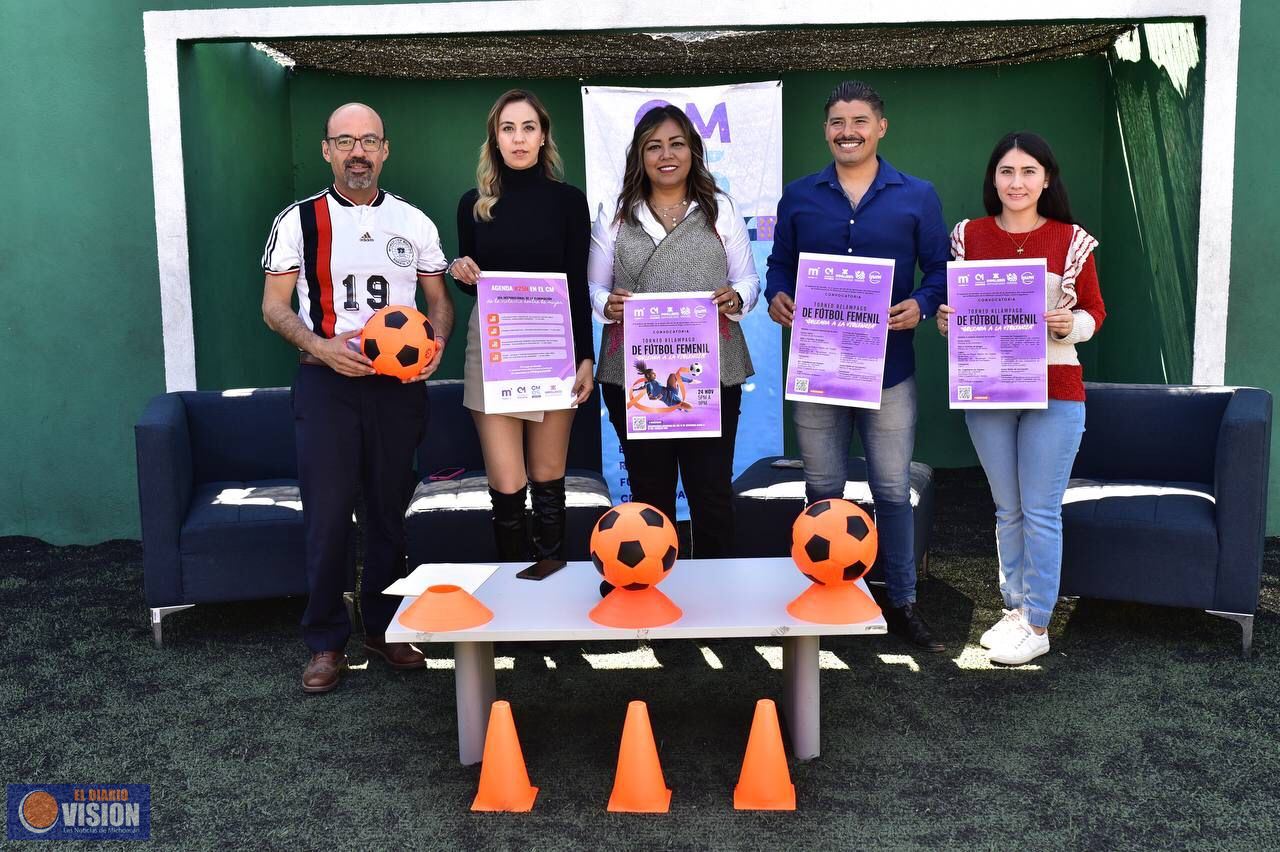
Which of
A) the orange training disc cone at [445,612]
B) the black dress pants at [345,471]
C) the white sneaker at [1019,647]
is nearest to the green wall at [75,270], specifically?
the black dress pants at [345,471]

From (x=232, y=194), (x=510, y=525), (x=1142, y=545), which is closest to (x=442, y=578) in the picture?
(x=510, y=525)

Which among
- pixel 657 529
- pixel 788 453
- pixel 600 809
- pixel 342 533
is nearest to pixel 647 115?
pixel 657 529

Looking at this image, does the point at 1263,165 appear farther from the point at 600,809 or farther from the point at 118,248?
the point at 118,248

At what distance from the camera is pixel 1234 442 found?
11.2 feet

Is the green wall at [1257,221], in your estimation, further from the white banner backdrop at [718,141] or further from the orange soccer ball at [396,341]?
the orange soccer ball at [396,341]

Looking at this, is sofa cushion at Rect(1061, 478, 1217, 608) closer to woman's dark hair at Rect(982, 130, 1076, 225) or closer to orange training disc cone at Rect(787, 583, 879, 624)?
woman's dark hair at Rect(982, 130, 1076, 225)

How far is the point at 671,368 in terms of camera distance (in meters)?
3.19

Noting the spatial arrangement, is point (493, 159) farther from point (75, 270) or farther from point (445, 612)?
point (75, 270)

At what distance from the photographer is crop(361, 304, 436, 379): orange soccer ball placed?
9.61 feet

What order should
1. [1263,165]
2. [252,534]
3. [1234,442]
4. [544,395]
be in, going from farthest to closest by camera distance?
[1263,165], [252,534], [1234,442], [544,395]

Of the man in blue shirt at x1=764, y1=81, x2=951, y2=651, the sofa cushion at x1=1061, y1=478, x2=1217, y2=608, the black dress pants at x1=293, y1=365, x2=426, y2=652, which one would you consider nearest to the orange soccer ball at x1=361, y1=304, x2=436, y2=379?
the black dress pants at x1=293, y1=365, x2=426, y2=652

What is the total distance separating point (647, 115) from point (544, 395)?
86cm

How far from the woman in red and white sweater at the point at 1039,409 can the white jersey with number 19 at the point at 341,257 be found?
1.61 meters

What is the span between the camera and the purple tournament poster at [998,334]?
10.2 ft
